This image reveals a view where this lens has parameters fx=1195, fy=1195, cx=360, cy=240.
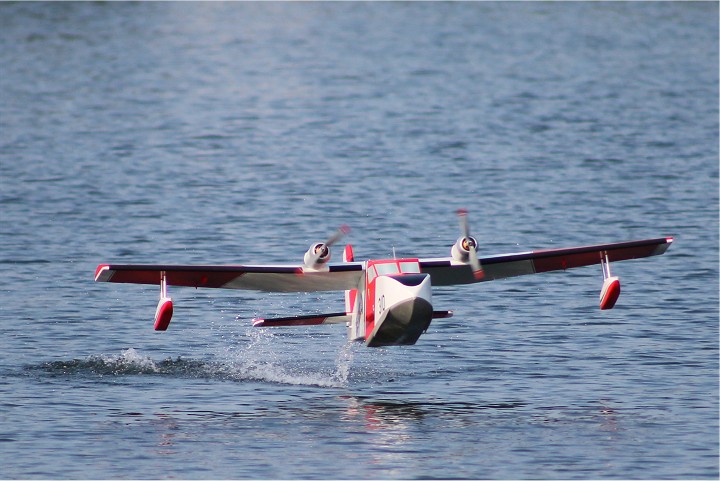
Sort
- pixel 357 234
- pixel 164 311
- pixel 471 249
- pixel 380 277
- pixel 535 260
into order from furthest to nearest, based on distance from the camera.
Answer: pixel 357 234 < pixel 535 260 < pixel 471 249 < pixel 164 311 < pixel 380 277

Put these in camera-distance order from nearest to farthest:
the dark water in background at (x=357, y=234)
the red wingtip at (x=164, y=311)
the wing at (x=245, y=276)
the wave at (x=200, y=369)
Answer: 1. the dark water in background at (x=357, y=234)
2. the red wingtip at (x=164, y=311)
3. the wing at (x=245, y=276)
4. the wave at (x=200, y=369)

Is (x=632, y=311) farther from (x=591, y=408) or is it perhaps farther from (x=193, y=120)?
(x=193, y=120)

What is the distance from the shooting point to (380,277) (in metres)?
27.5

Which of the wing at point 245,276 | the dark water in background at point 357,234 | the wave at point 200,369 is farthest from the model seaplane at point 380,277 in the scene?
the dark water in background at point 357,234

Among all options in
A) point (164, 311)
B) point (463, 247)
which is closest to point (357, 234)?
point (463, 247)

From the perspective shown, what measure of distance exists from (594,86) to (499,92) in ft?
22.7

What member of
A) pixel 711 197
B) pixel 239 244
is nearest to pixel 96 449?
pixel 239 244

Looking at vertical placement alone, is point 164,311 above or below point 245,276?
below

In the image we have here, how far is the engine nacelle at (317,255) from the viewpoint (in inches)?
1135

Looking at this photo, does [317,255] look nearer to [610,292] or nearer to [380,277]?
[380,277]

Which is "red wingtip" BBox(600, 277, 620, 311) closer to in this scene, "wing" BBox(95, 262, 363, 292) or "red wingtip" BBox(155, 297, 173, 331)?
"wing" BBox(95, 262, 363, 292)

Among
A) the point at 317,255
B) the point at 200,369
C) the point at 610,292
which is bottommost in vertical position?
the point at 200,369

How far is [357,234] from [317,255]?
19.1m

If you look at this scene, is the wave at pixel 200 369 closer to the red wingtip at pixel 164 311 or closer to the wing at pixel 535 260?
the red wingtip at pixel 164 311
